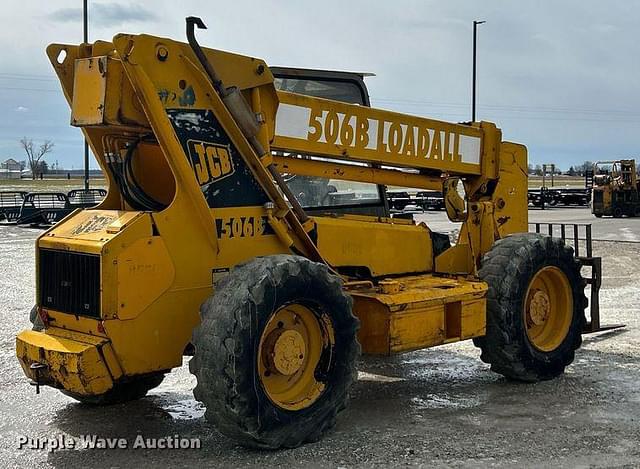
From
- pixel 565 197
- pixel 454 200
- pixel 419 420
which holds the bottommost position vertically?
pixel 419 420

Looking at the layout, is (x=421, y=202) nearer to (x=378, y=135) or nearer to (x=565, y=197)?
(x=565, y=197)

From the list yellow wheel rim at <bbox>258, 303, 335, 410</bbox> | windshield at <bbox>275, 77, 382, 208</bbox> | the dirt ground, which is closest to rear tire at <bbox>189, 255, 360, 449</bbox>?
yellow wheel rim at <bbox>258, 303, 335, 410</bbox>

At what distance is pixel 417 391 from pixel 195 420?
6.38 feet

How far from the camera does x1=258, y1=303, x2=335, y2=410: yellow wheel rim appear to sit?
5207 millimetres

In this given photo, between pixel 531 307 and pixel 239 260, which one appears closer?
pixel 239 260

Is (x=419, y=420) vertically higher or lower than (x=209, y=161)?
lower

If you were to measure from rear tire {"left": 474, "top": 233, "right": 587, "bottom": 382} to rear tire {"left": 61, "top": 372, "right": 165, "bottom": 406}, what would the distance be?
2759mm

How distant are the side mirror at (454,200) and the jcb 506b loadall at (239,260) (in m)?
0.58

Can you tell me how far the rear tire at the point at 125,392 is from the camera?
6219mm

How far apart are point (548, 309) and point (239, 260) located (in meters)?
3.18

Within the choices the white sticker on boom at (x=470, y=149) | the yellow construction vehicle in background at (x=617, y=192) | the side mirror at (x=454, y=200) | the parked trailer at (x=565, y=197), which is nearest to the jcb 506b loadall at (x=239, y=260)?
the side mirror at (x=454, y=200)

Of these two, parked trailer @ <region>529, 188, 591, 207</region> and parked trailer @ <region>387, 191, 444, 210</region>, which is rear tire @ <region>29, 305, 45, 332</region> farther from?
parked trailer @ <region>529, 188, 591, 207</region>

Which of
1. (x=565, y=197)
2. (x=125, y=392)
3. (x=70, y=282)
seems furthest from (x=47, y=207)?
(x=565, y=197)

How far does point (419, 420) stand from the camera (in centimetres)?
596
